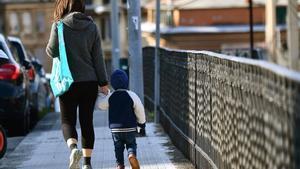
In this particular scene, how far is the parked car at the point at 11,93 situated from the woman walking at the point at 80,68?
14.4ft

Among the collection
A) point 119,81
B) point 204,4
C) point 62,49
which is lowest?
point 119,81

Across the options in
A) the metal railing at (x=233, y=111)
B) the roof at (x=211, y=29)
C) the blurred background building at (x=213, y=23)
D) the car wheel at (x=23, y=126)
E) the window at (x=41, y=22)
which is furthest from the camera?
the window at (x=41, y=22)

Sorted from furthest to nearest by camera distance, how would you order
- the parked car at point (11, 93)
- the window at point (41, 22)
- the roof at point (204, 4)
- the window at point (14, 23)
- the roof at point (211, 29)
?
the window at point (41, 22), the window at point (14, 23), the roof at point (204, 4), the roof at point (211, 29), the parked car at point (11, 93)

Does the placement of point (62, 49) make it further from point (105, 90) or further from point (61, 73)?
point (105, 90)

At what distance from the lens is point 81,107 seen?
8250 mm

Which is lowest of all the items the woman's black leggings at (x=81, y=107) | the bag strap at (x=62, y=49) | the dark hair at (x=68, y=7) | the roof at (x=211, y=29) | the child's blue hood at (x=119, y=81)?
the roof at (x=211, y=29)

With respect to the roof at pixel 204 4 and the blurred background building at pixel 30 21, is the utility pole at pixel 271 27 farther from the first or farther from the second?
the blurred background building at pixel 30 21

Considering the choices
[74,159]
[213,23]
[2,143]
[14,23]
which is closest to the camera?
[74,159]

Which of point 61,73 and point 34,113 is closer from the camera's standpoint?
point 61,73

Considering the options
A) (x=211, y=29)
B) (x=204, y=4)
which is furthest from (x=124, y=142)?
(x=204, y=4)

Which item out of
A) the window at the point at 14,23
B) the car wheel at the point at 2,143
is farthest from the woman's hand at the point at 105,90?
the window at the point at 14,23

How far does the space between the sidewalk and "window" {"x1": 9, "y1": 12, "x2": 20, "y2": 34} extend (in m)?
64.6

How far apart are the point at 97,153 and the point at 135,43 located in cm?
308

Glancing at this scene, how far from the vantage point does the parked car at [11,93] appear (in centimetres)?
1266
